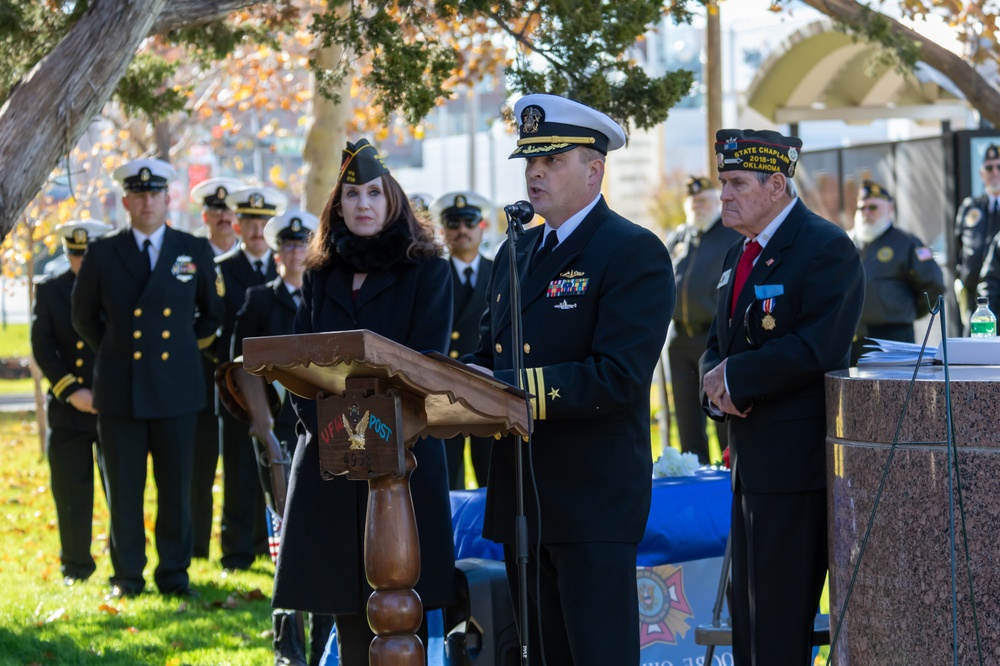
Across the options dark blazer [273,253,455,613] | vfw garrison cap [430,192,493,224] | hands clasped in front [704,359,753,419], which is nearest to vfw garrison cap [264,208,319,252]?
vfw garrison cap [430,192,493,224]

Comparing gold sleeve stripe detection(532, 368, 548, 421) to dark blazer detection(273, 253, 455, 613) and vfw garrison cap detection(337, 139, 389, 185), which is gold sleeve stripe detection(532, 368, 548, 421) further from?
vfw garrison cap detection(337, 139, 389, 185)

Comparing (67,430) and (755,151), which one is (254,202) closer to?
(67,430)

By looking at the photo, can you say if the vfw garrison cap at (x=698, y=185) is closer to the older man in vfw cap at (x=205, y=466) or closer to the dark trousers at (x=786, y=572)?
the older man in vfw cap at (x=205, y=466)

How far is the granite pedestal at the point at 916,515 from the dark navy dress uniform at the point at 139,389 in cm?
469

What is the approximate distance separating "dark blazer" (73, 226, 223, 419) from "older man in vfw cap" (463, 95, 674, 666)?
12.5 feet

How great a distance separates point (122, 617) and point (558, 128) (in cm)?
421

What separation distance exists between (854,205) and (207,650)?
40.9ft

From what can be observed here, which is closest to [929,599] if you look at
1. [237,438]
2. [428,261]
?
[428,261]

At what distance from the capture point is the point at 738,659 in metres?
4.57

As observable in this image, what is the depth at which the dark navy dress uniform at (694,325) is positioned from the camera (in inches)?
421

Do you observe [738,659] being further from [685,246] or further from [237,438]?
[685,246]

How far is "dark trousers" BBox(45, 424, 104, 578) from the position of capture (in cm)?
830

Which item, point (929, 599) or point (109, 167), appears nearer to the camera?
point (929, 599)

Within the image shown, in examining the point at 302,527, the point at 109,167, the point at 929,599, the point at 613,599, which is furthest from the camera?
the point at 109,167
